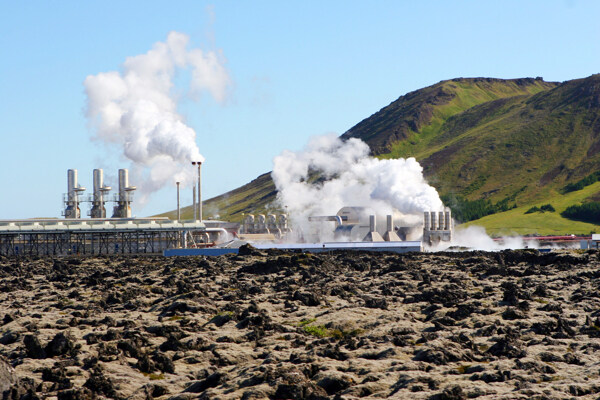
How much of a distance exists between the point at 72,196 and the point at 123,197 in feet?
32.4

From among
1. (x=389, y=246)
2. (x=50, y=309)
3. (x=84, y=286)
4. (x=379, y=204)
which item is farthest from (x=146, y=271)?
(x=379, y=204)

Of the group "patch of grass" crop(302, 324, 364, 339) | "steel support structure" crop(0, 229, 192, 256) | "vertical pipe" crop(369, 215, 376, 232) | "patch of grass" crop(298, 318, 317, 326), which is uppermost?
"vertical pipe" crop(369, 215, 376, 232)

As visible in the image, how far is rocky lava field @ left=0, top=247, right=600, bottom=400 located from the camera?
31641 mm

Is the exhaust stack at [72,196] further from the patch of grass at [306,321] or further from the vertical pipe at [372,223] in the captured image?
the patch of grass at [306,321]

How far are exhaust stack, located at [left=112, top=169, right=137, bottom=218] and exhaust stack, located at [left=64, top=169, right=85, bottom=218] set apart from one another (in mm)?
7326

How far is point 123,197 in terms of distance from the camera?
160 meters

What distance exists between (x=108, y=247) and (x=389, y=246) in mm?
46609

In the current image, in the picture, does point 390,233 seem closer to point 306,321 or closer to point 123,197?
point 123,197

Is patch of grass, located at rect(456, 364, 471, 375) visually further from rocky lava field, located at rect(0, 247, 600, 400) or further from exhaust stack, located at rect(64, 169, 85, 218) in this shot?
exhaust stack, located at rect(64, 169, 85, 218)

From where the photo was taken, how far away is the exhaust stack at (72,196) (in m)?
159

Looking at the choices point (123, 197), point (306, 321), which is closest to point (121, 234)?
point (123, 197)

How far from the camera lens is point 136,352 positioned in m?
39.1

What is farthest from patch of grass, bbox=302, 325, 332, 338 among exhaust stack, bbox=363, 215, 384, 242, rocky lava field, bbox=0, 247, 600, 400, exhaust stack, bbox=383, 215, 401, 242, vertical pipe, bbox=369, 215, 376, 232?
vertical pipe, bbox=369, 215, 376, 232

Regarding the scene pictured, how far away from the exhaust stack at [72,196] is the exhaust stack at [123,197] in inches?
288
